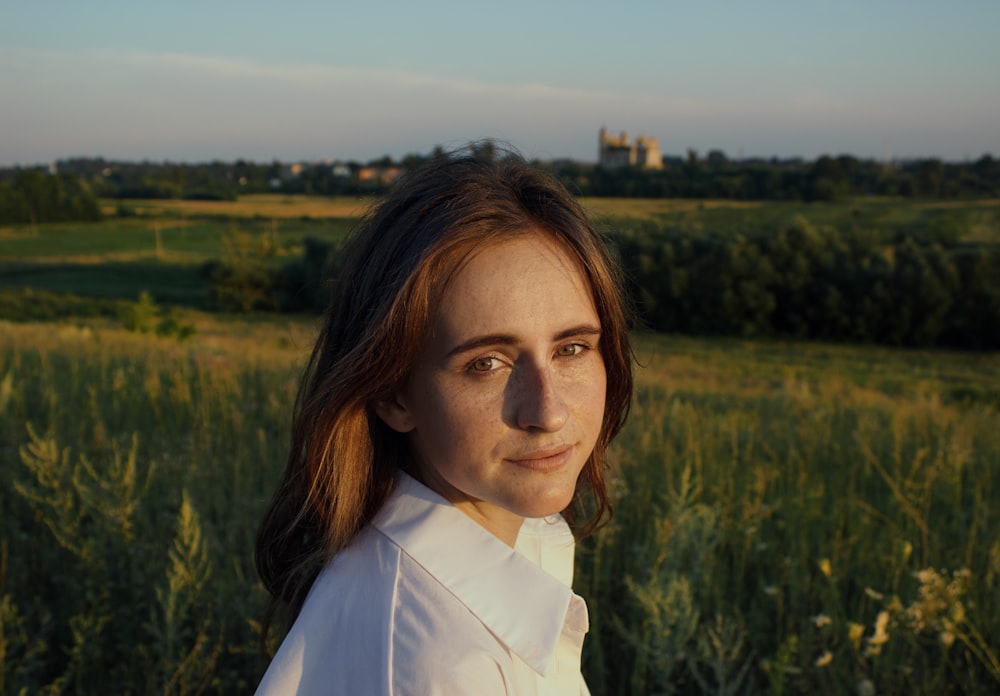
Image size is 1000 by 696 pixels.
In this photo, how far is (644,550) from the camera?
279cm

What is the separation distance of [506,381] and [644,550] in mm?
1772

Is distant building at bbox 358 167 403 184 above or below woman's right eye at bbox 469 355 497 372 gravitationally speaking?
above

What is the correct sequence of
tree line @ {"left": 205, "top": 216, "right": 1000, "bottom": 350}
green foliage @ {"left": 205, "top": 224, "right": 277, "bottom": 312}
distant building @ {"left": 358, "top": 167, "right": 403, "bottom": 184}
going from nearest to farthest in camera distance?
distant building @ {"left": 358, "top": 167, "right": 403, "bottom": 184} < tree line @ {"left": 205, "top": 216, "right": 1000, "bottom": 350} < green foliage @ {"left": 205, "top": 224, "right": 277, "bottom": 312}

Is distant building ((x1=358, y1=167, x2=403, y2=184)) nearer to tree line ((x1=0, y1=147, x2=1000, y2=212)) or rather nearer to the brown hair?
the brown hair

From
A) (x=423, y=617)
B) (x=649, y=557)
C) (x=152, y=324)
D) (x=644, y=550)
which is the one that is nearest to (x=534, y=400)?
(x=423, y=617)

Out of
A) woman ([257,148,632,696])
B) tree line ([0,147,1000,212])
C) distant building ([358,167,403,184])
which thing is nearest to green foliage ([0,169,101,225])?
tree line ([0,147,1000,212])

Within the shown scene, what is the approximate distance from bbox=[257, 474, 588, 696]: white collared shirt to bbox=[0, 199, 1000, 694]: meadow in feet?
2.66

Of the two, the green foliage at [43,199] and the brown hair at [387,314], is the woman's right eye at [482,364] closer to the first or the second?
the brown hair at [387,314]

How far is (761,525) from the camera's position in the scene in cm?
349

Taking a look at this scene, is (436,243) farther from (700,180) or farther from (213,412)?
(700,180)

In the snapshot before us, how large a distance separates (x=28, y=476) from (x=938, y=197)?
98.8m

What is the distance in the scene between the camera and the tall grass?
2.45 metres

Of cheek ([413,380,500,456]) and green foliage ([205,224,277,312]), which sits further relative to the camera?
green foliage ([205,224,277,312])

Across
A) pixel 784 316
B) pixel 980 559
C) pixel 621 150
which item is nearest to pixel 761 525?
pixel 980 559
